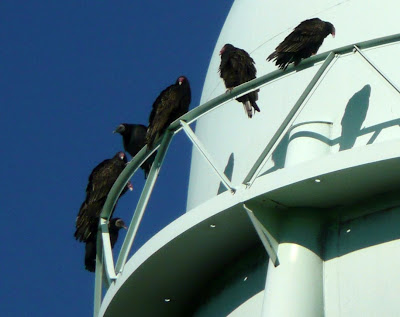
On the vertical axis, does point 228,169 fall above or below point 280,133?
above

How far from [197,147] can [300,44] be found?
77.0 inches

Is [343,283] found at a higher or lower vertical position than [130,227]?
lower

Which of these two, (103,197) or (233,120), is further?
(103,197)

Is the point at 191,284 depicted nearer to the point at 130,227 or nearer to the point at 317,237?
the point at 130,227

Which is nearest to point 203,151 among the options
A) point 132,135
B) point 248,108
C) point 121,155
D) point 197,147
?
point 197,147

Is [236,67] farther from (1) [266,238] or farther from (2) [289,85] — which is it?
(1) [266,238]

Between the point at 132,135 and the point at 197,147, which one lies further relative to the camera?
the point at 132,135

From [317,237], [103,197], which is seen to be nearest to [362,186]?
[317,237]

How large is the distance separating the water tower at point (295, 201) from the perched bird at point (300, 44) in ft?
0.78

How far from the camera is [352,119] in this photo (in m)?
12.2

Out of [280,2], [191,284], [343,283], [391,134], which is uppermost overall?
[280,2]

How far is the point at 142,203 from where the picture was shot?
1297 centimetres

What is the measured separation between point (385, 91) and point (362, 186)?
58.2 inches

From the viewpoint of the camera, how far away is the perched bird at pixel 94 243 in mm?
16386
